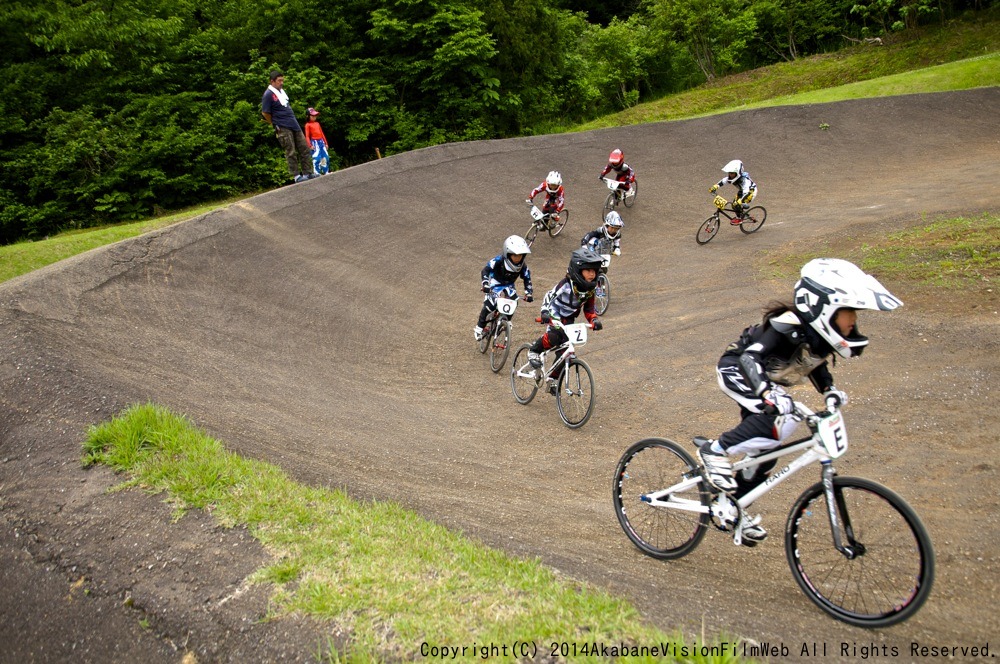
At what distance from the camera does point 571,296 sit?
8.97m

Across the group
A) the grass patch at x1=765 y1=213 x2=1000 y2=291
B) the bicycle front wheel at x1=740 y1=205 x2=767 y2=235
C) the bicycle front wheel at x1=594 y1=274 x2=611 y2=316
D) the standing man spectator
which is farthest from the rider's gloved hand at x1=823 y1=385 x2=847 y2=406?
the standing man spectator

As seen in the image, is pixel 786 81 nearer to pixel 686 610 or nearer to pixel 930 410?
pixel 930 410

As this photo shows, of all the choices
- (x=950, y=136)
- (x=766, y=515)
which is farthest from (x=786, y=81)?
(x=766, y=515)

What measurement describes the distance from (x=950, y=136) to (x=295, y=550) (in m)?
27.2

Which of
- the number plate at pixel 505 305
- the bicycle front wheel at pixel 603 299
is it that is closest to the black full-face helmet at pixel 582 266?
the number plate at pixel 505 305

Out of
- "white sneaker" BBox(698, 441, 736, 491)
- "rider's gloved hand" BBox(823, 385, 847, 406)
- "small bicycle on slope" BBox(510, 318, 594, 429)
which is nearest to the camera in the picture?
"rider's gloved hand" BBox(823, 385, 847, 406)

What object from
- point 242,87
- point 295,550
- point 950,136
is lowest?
point 950,136

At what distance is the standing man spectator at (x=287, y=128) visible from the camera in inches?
658

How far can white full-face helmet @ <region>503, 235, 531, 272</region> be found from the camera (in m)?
10.7

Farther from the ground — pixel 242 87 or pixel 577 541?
pixel 242 87

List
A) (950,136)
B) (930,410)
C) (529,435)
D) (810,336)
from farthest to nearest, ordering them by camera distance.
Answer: (950,136) < (529,435) < (930,410) < (810,336)

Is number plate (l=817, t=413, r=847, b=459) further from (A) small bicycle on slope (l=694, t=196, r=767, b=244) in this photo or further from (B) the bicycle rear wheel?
(B) the bicycle rear wheel

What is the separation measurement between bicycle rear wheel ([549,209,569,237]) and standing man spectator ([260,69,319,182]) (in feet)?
24.9

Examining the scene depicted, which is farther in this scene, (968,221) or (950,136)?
(950,136)
